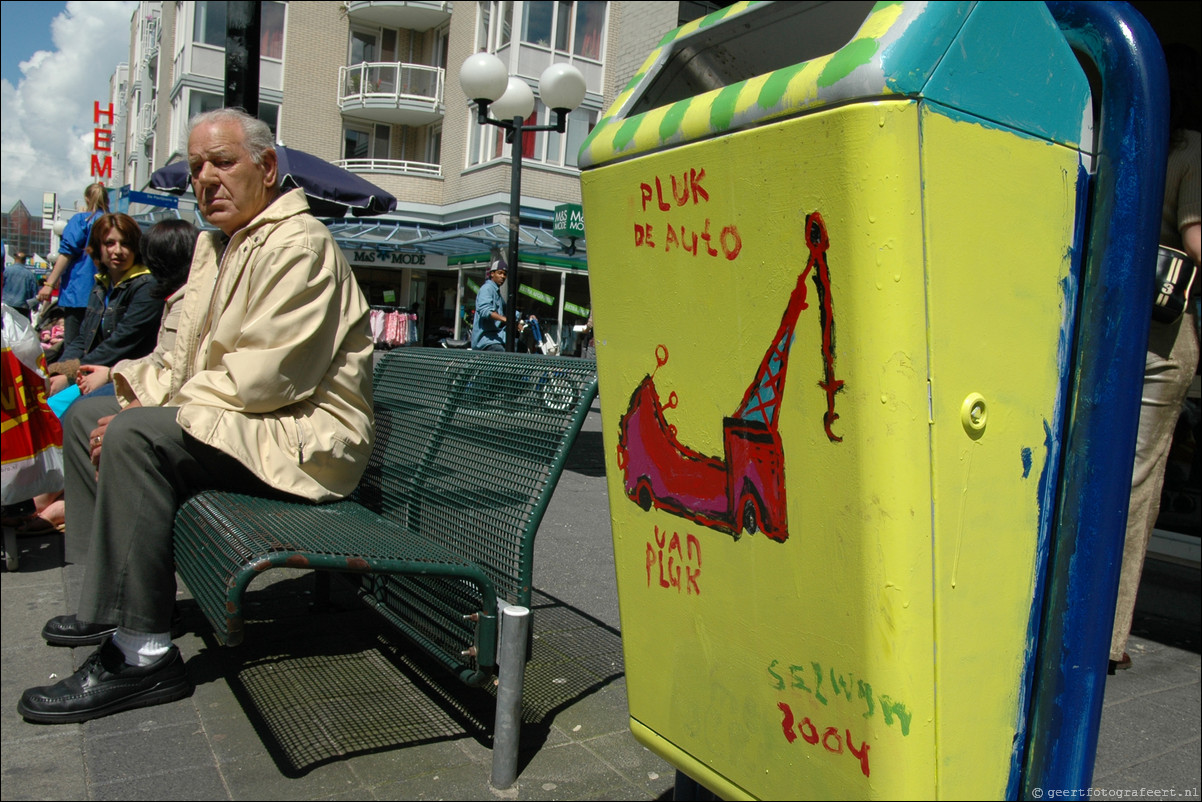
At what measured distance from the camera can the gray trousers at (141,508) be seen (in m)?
2.50

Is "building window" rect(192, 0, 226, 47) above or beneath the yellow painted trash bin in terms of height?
above

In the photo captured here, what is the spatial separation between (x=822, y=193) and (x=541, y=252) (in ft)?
70.7

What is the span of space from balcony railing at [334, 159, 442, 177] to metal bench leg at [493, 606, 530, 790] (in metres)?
26.7

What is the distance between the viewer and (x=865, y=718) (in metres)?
1.08

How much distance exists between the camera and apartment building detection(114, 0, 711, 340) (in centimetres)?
2434

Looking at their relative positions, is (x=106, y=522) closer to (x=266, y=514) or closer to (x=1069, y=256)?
(x=266, y=514)

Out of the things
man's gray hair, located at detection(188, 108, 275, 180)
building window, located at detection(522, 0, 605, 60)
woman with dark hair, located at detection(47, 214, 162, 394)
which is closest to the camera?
man's gray hair, located at detection(188, 108, 275, 180)

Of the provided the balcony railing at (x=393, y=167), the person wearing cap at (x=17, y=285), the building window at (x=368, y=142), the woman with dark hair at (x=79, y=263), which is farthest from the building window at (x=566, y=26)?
the woman with dark hair at (x=79, y=263)

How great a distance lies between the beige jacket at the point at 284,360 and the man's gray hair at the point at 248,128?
0.19m

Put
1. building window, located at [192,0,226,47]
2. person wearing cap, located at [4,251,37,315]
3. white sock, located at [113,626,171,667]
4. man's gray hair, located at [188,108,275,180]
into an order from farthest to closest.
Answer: building window, located at [192,0,226,47], person wearing cap, located at [4,251,37,315], man's gray hair, located at [188,108,275,180], white sock, located at [113,626,171,667]

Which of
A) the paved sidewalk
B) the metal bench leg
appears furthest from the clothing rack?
the metal bench leg

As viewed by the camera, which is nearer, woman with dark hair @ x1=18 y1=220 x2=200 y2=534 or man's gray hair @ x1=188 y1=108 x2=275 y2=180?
man's gray hair @ x1=188 y1=108 x2=275 y2=180

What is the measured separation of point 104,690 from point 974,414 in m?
2.44

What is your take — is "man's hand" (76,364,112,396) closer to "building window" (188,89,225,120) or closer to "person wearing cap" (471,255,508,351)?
"person wearing cap" (471,255,508,351)
